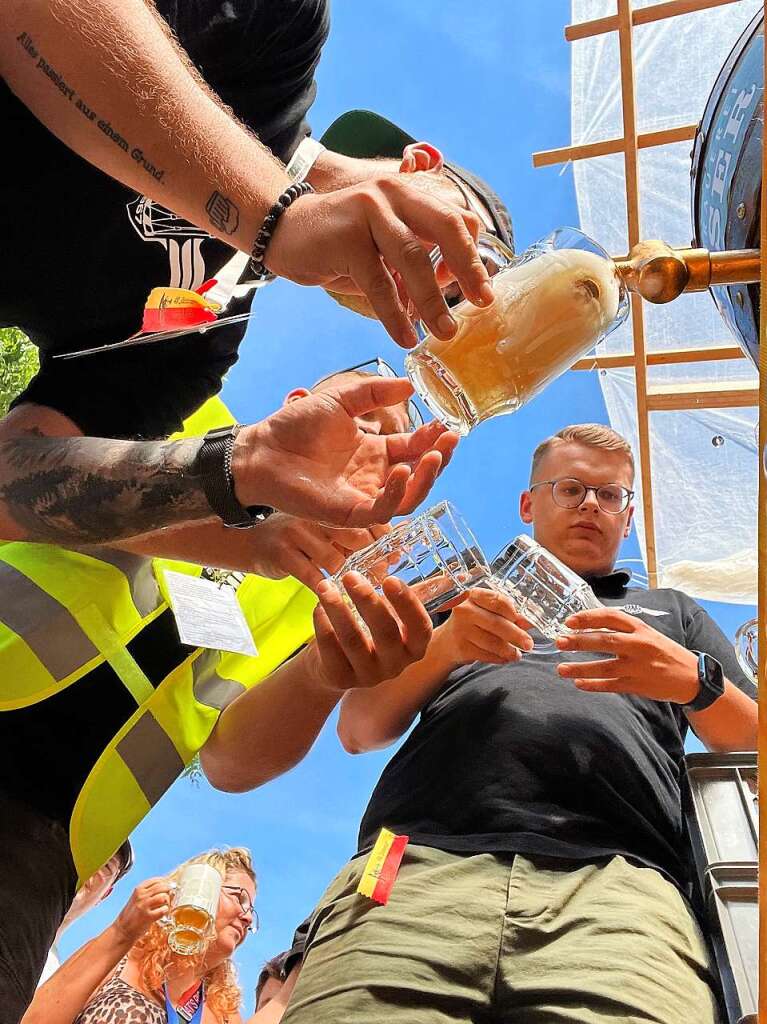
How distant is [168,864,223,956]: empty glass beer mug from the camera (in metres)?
1.66

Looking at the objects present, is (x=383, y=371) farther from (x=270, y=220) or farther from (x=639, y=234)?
(x=639, y=234)

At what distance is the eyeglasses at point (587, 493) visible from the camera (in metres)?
1.79

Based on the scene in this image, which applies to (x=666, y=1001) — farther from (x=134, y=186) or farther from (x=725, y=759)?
(x=134, y=186)

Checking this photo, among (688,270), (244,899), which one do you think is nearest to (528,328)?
(688,270)

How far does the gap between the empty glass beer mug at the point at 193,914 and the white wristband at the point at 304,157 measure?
1242 mm

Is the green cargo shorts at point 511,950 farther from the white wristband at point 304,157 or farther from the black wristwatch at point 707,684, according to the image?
the white wristband at point 304,157

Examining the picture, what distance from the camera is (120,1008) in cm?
183

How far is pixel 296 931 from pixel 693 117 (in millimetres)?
2522

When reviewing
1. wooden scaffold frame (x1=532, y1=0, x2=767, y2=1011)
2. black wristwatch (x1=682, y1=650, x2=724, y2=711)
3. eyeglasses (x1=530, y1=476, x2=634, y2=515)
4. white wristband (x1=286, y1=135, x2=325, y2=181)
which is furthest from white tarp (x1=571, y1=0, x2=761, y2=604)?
white wristband (x1=286, y1=135, x2=325, y2=181)

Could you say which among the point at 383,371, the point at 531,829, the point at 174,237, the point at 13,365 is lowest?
the point at 531,829

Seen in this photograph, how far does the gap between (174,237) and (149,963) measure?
1.51m

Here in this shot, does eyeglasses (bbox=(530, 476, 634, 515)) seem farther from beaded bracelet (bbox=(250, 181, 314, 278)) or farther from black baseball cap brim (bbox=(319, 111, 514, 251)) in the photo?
beaded bracelet (bbox=(250, 181, 314, 278))

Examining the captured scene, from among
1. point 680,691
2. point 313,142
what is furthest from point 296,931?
point 313,142

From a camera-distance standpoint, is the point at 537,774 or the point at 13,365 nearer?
the point at 537,774
